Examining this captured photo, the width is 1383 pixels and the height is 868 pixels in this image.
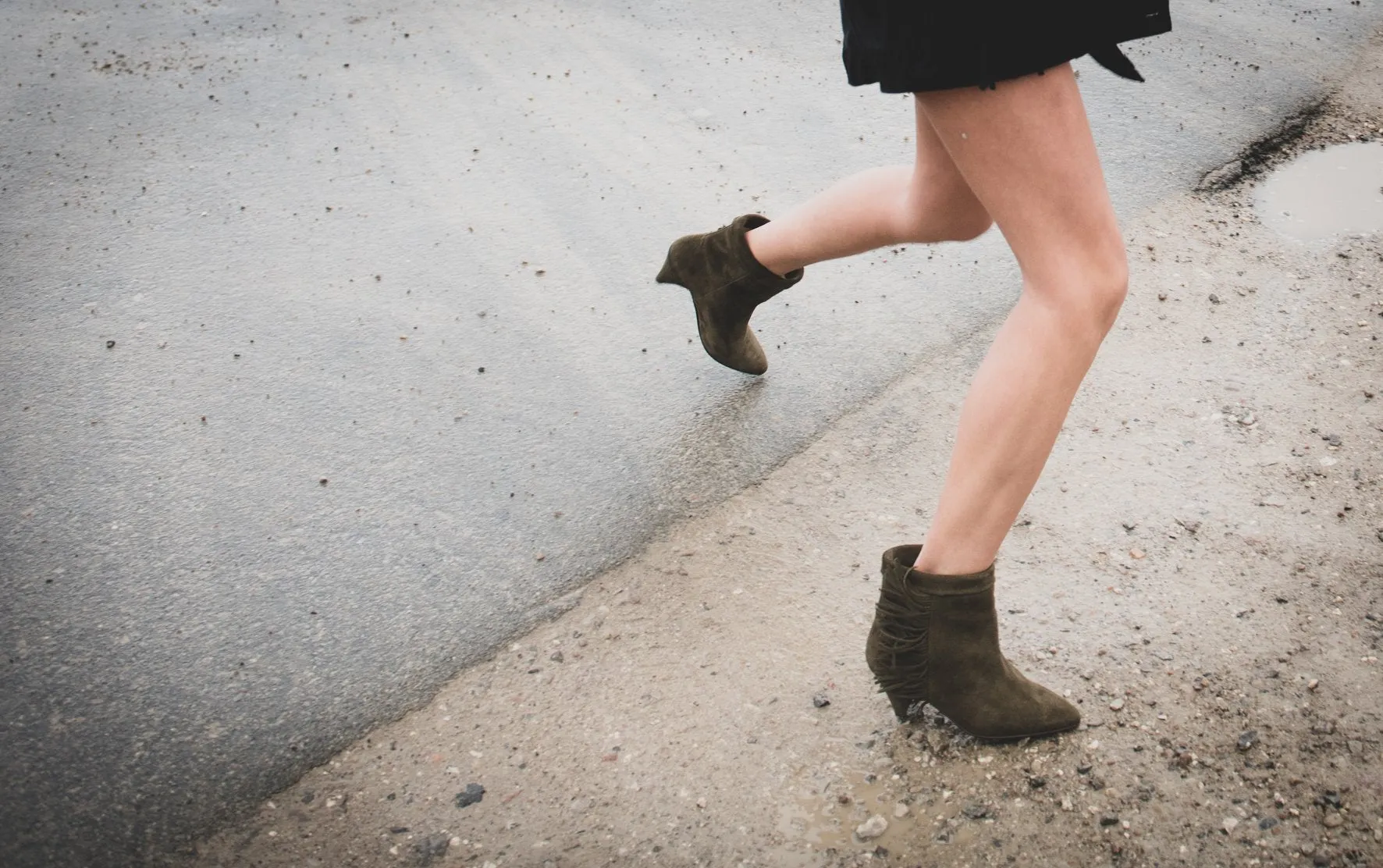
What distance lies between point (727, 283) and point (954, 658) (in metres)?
1.06

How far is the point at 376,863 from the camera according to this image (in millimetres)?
1641

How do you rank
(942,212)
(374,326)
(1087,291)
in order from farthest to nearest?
(374,326)
(942,212)
(1087,291)

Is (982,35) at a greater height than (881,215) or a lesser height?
greater

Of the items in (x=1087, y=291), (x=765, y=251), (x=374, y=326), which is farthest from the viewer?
(x=374, y=326)

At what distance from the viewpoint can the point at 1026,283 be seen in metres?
1.58

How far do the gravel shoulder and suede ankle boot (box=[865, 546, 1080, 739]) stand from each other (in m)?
0.06

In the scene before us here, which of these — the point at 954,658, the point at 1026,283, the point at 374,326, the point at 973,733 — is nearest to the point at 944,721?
the point at 973,733

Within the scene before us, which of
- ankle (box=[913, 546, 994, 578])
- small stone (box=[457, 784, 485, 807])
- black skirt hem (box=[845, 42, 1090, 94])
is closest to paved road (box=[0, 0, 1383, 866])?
small stone (box=[457, 784, 485, 807])

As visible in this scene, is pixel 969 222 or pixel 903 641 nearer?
pixel 903 641

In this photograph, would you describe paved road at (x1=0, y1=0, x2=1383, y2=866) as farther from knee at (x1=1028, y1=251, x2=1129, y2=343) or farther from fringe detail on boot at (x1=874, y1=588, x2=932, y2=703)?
knee at (x1=1028, y1=251, x2=1129, y2=343)

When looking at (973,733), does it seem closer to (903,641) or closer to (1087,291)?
(903,641)

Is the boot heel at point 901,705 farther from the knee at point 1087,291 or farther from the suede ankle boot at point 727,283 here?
the suede ankle boot at point 727,283

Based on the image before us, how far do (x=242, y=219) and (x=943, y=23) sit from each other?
2.58 m

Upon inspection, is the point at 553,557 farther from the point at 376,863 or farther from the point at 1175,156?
the point at 1175,156
